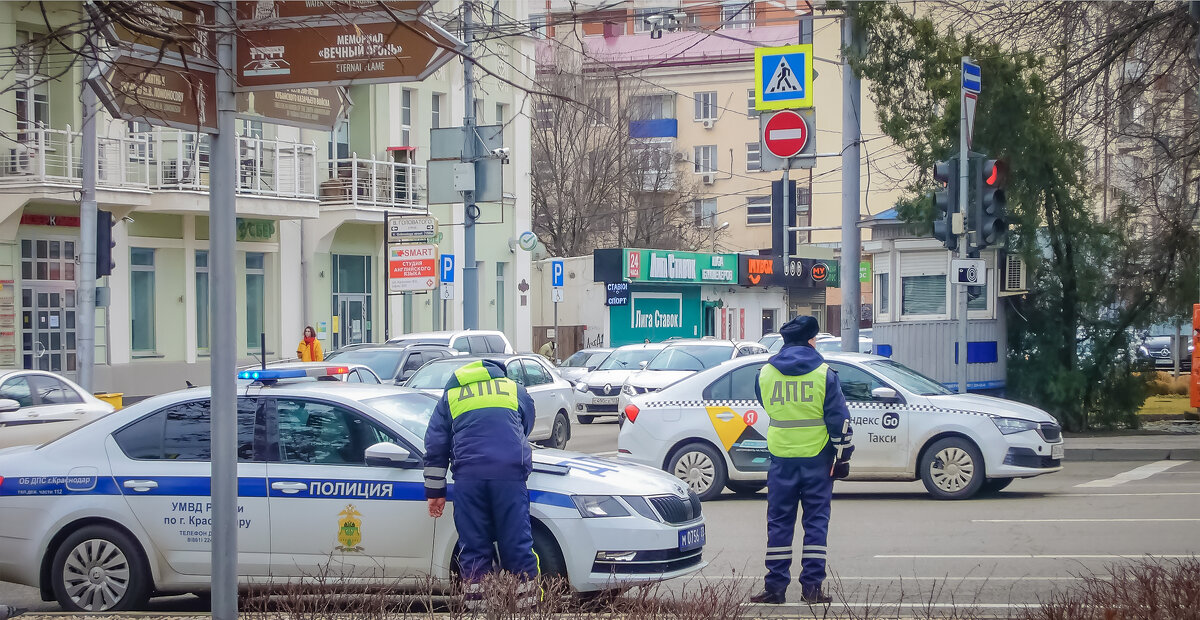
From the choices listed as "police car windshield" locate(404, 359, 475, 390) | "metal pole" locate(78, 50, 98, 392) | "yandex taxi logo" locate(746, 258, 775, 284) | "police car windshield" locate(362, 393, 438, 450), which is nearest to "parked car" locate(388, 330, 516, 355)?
"police car windshield" locate(404, 359, 475, 390)

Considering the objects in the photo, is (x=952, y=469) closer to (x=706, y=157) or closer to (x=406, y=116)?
(x=406, y=116)

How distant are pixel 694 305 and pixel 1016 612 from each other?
4408 cm

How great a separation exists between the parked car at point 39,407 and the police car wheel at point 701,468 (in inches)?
285

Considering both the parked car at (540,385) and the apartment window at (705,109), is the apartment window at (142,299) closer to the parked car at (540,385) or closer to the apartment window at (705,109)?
the parked car at (540,385)

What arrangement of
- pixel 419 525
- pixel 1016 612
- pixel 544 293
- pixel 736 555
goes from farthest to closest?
pixel 544 293 → pixel 736 555 → pixel 419 525 → pixel 1016 612

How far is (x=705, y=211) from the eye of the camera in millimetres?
68000

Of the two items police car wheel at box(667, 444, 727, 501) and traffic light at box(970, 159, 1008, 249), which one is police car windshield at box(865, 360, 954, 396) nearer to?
police car wheel at box(667, 444, 727, 501)

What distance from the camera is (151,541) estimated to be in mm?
8016

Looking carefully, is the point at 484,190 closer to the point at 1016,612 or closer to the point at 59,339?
the point at 59,339

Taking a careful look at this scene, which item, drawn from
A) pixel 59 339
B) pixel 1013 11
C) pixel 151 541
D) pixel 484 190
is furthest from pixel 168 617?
pixel 59 339

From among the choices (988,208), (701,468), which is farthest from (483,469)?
(988,208)

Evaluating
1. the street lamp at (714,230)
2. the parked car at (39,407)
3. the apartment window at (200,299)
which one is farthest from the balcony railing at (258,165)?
the street lamp at (714,230)

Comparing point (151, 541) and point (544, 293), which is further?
point (544, 293)

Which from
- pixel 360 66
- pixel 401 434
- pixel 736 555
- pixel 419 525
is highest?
pixel 360 66
